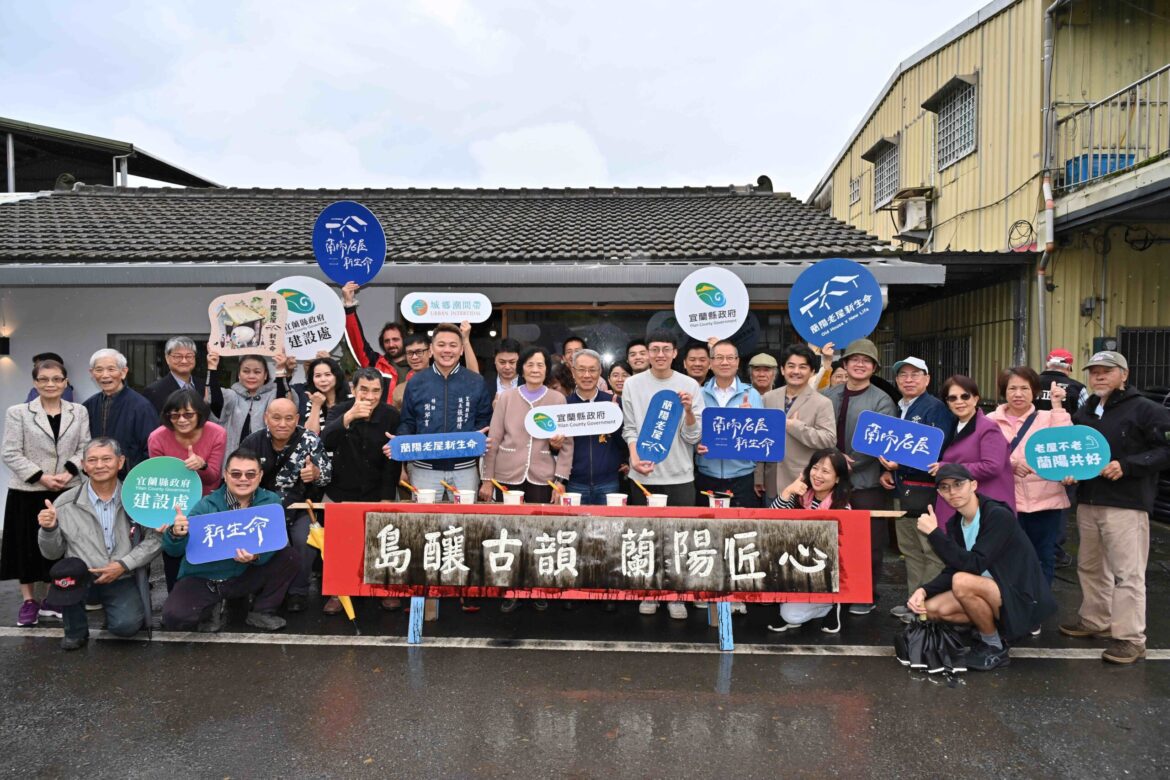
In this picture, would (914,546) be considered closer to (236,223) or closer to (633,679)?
(633,679)

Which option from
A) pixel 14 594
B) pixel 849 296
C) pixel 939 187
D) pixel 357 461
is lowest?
pixel 14 594

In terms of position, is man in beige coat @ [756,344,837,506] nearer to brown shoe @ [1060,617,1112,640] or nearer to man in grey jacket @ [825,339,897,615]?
man in grey jacket @ [825,339,897,615]

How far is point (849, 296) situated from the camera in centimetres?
530

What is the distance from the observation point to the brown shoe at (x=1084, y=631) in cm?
434

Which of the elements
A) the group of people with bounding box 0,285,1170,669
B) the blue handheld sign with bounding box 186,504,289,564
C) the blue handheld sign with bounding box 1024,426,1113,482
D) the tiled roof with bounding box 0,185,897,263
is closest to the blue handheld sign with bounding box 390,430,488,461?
the group of people with bounding box 0,285,1170,669

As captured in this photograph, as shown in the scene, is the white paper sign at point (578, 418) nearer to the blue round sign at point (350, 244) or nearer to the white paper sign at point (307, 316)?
the white paper sign at point (307, 316)

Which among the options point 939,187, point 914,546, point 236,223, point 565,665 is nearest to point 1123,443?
Result: point 914,546

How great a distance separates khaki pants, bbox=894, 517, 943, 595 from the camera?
15.3 feet

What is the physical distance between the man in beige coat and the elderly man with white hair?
4.34 metres

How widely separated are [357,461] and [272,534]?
2.73ft

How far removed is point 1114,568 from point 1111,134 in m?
6.56

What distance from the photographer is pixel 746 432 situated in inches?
182

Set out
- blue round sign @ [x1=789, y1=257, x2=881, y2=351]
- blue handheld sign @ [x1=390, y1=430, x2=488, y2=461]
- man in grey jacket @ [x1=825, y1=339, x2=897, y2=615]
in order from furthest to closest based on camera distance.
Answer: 1. blue round sign @ [x1=789, y1=257, x2=881, y2=351]
2. man in grey jacket @ [x1=825, y1=339, x2=897, y2=615]
3. blue handheld sign @ [x1=390, y1=430, x2=488, y2=461]

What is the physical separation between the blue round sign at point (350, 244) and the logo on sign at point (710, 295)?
108 inches
